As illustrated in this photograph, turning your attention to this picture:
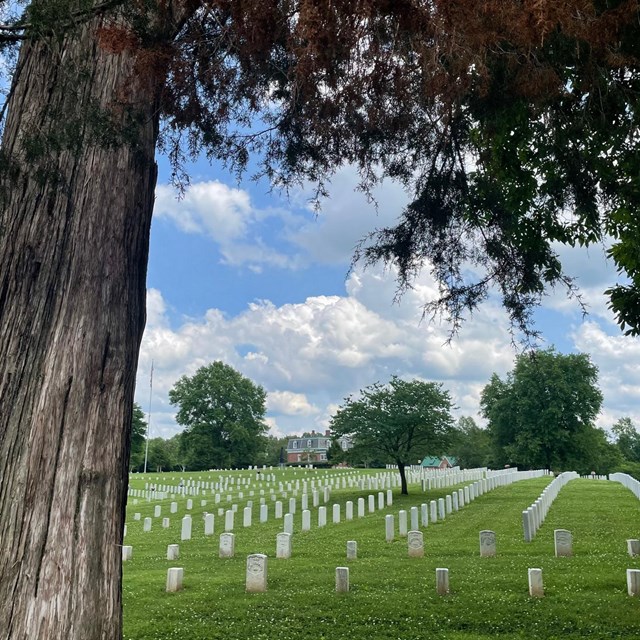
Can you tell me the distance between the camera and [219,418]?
3004 inches

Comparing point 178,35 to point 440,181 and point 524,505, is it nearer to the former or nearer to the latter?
point 440,181

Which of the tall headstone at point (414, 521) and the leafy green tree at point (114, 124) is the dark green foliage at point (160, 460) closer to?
the tall headstone at point (414, 521)

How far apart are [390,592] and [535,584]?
2.18 meters

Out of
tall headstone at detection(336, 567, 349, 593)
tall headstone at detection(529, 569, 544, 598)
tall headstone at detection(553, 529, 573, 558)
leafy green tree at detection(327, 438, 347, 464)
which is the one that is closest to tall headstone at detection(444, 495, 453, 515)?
leafy green tree at detection(327, 438, 347, 464)

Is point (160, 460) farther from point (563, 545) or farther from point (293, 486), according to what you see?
point (563, 545)

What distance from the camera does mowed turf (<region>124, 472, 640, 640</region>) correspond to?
26.7 feet

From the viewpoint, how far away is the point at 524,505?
82.5ft

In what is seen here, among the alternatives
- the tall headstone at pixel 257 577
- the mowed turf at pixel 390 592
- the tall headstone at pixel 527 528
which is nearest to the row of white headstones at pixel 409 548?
the tall headstone at pixel 257 577

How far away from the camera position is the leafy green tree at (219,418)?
75.1m

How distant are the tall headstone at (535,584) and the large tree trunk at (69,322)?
720cm

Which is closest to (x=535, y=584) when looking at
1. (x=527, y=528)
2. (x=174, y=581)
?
(x=174, y=581)

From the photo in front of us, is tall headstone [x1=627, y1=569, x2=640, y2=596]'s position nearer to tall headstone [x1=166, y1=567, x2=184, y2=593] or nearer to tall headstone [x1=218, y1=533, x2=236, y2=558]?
tall headstone [x1=166, y1=567, x2=184, y2=593]

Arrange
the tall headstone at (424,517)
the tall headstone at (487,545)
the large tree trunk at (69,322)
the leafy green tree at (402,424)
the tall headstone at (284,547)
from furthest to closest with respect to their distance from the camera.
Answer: the leafy green tree at (402,424) < the tall headstone at (424,517) < the tall headstone at (284,547) < the tall headstone at (487,545) < the large tree trunk at (69,322)

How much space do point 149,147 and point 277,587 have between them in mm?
8093
